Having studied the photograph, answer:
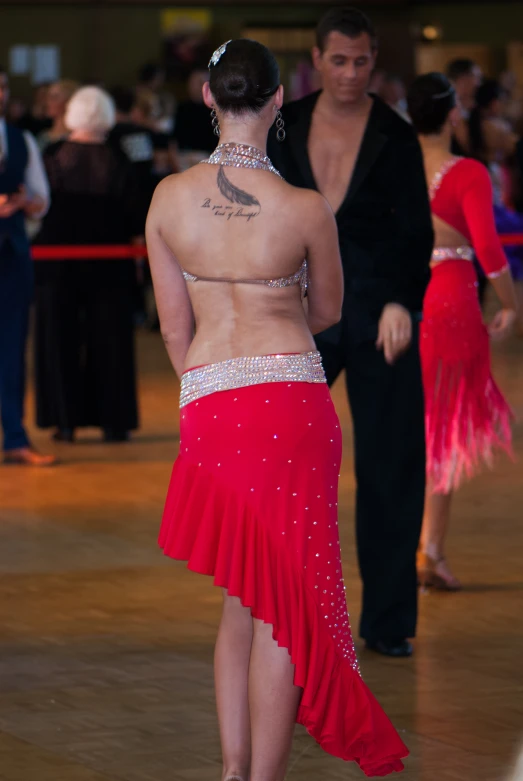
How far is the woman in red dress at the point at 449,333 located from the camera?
5371mm

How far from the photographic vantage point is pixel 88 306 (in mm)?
8859

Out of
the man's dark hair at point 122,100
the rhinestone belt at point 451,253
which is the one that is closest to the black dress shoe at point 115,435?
the rhinestone belt at point 451,253

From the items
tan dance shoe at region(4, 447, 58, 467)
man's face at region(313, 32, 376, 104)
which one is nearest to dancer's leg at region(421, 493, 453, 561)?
man's face at region(313, 32, 376, 104)

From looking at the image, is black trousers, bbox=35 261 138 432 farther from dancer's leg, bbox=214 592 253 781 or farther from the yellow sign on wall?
the yellow sign on wall

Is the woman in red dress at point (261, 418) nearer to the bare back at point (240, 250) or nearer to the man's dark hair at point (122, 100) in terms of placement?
the bare back at point (240, 250)

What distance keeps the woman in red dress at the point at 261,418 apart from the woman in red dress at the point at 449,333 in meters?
2.18

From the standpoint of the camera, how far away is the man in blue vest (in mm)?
7789

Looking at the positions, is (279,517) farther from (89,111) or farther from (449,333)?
(89,111)

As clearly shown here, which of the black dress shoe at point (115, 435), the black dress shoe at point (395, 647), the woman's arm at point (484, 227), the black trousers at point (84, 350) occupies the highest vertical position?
the woman's arm at point (484, 227)

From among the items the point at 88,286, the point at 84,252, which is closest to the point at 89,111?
the point at 84,252

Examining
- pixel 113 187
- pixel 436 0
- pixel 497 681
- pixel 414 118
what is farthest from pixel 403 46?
pixel 497 681

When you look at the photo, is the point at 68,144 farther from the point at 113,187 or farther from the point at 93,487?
the point at 93,487

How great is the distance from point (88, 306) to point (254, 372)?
226 inches

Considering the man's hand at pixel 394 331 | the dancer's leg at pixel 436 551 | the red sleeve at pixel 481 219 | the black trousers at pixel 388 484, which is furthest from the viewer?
the dancer's leg at pixel 436 551
